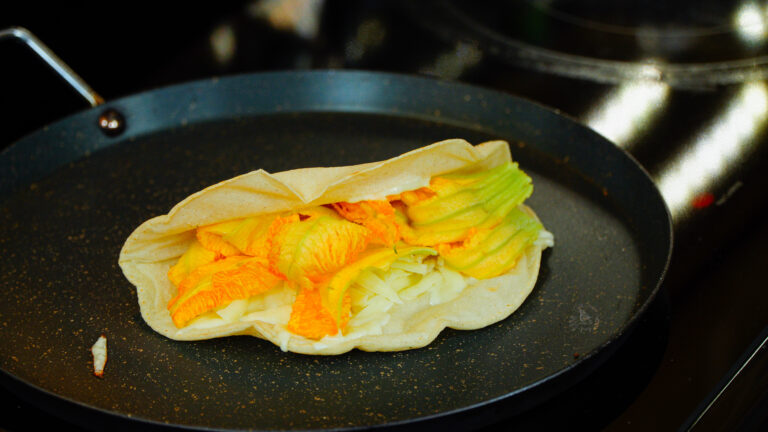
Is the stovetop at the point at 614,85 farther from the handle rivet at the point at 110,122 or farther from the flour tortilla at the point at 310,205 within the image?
the handle rivet at the point at 110,122

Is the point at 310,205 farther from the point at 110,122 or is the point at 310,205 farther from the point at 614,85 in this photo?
the point at 614,85

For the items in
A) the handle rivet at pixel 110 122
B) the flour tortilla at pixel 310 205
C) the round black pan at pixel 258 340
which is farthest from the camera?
the handle rivet at pixel 110 122

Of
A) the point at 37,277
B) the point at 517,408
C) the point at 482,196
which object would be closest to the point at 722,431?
the point at 517,408

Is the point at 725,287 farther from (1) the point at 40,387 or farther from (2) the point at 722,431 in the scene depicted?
(1) the point at 40,387

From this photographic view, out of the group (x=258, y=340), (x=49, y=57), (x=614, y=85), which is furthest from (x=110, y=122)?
(x=614, y=85)

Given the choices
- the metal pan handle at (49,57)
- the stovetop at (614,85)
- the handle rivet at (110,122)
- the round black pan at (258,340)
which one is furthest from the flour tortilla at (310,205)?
the metal pan handle at (49,57)

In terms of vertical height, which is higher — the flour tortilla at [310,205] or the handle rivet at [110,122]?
the handle rivet at [110,122]
